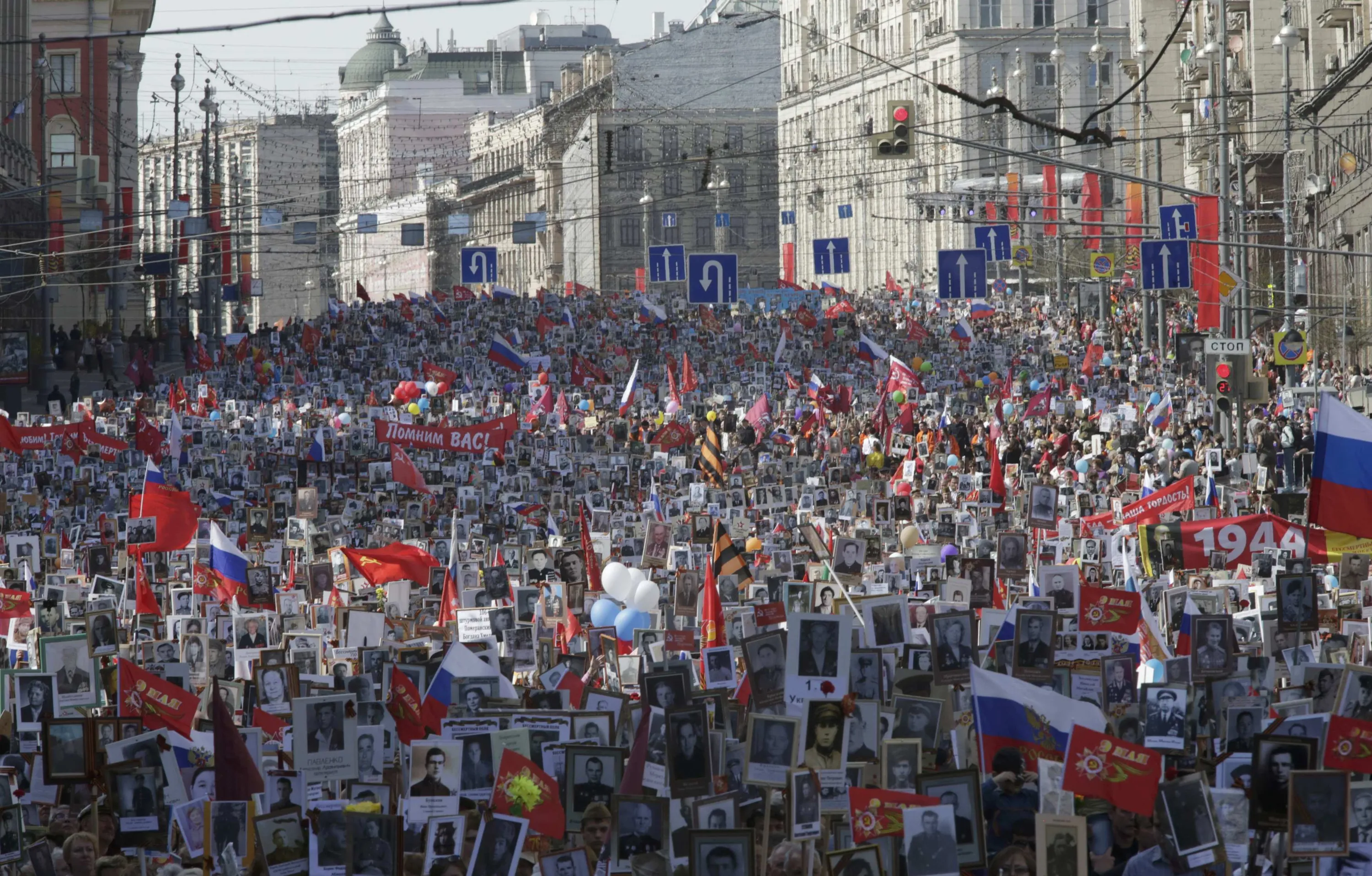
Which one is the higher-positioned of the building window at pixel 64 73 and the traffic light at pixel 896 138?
the building window at pixel 64 73

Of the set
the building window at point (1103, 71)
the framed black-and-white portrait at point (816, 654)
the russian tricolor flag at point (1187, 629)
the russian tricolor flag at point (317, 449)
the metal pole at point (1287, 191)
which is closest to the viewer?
the framed black-and-white portrait at point (816, 654)

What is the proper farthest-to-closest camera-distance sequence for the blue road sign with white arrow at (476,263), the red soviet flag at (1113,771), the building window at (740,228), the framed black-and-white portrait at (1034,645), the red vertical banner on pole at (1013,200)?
1. the building window at (740,228)
2. the red vertical banner on pole at (1013,200)
3. the blue road sign with white arrow at (476,263)
4. the framed black-and-white portrait at (1034,645)
5. the red soviet flag at (1113,771)

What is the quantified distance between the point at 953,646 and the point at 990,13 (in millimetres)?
80909

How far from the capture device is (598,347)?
50656mm

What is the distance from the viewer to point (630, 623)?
16547mm

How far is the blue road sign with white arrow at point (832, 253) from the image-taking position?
49.9 metres

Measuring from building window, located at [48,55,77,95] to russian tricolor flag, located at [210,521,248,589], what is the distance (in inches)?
1941

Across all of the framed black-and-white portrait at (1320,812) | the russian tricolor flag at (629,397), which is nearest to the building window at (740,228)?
the russian tricolor flag at (629,397)

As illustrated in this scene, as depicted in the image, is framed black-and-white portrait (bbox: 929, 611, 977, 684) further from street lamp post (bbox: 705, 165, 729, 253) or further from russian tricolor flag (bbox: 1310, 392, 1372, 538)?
street lamp post (bbox: 705, 165, 729, 253)

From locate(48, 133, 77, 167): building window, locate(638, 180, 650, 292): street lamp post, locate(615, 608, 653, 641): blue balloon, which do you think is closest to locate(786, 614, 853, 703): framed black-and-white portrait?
locate(615, 608, 653, 641): blue balloon

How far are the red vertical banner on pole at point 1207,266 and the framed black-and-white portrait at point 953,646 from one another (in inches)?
946

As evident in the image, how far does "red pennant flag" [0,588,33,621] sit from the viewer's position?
53.3 ft

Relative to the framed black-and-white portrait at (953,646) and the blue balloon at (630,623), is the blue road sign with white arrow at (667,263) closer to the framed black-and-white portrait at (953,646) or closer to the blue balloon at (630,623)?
the blue balloon at (630,623)

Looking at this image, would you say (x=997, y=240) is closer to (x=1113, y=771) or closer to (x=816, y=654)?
(x=816, y=654)
